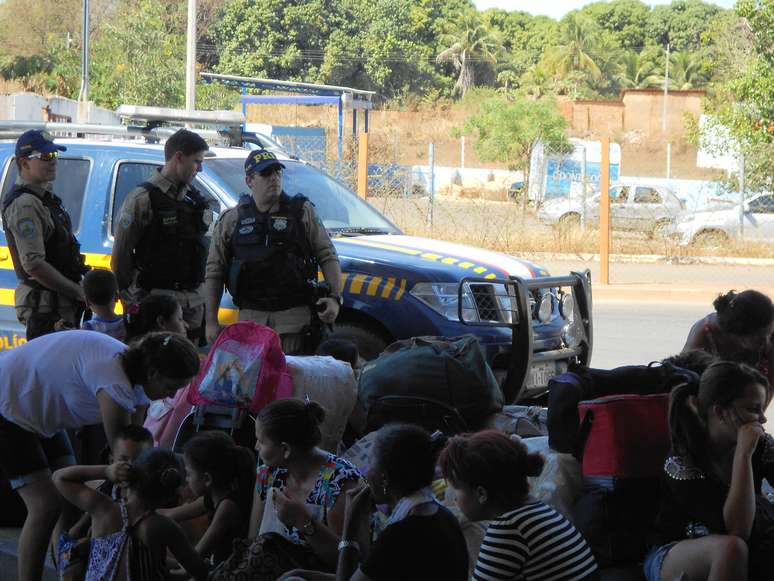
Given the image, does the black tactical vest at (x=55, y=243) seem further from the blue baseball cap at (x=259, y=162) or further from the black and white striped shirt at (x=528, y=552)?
the black and white striped shirt at (x=528, y=552)

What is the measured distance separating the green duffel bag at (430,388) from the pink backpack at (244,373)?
0.46 metres

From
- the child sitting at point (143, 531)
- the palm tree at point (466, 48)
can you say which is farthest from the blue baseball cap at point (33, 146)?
the palm tree at point (466, 48)

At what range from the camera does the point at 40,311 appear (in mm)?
6648

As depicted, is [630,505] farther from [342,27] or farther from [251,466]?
[342,27]

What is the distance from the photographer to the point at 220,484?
4.56 m

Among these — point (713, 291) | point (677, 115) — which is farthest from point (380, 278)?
point (677, 115)

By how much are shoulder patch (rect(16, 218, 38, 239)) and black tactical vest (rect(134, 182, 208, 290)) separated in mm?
599

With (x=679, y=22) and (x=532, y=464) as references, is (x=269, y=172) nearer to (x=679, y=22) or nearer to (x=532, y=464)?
(x=532, y=464)

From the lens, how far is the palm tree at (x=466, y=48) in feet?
227

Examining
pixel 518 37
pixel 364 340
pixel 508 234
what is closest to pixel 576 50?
pixel 518 37

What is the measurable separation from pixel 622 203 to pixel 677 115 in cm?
3283

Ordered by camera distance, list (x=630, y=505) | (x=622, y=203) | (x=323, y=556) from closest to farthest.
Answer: (x=323, y=556)
(x=630, y=505)
(x=622, y=203)

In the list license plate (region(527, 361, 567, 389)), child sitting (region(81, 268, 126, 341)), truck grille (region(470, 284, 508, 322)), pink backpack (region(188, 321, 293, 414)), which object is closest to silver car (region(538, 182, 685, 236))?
truck grille (region(470, 284, 508, 322))

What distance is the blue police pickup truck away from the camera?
746 cm
